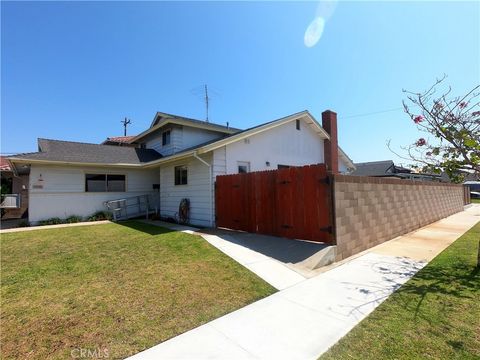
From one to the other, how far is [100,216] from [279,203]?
10.6 meters

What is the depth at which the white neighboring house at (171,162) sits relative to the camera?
10633 mm

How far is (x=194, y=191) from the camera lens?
11125 millimetres

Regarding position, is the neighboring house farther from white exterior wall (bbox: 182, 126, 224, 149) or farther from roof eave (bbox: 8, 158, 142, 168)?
roof eave (bbox: 8, 158, 142, 168)

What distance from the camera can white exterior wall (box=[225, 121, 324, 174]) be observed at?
1079cm

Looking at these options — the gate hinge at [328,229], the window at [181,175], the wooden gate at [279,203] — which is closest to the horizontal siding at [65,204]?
the window at [181,175]

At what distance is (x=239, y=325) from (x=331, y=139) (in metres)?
13.2

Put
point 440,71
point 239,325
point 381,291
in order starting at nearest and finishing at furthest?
point 239,325 < point 381,291 < point 440,71

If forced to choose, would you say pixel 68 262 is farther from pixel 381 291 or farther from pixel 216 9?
pixel 216 9

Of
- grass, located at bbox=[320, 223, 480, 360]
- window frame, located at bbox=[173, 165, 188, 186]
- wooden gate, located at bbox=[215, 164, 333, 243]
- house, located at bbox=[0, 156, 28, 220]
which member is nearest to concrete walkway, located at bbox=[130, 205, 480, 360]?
grass, located at bbox=[320, 223, 480, 360]

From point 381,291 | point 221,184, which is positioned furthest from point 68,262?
point 381,291

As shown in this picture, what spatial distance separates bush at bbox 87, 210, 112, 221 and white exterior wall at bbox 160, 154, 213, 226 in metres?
2.93

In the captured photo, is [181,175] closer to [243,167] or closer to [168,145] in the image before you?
[243,167]

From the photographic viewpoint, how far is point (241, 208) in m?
8.77

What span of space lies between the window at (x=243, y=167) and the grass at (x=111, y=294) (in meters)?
4.59
